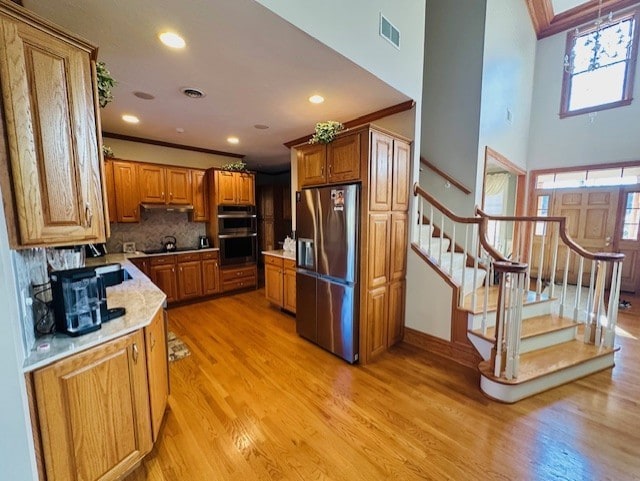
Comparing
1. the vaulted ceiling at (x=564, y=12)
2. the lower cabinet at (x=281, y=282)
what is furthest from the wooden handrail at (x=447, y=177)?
the vaulted ceiling at (x=564, y=12)

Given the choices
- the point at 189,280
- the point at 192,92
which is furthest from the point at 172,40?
the point at 189,280

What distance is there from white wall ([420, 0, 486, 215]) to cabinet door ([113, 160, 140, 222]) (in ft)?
15.2

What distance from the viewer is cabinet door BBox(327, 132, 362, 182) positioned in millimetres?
2594

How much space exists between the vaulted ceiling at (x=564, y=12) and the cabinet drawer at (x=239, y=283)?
293 inches

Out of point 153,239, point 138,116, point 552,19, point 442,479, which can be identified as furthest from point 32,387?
point 552,19

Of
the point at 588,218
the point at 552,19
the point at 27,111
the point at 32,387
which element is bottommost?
the point at 32,387

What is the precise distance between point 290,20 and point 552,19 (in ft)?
22.9

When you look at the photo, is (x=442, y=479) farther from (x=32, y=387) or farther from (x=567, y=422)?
(x=32, y=387)

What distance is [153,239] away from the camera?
15.2 ft

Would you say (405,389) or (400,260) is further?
(400,260)

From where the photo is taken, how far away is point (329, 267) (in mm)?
2873

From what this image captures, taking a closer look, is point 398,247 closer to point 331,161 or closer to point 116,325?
point 331,161

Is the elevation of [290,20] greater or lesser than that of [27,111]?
greater

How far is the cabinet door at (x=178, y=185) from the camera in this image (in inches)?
175
